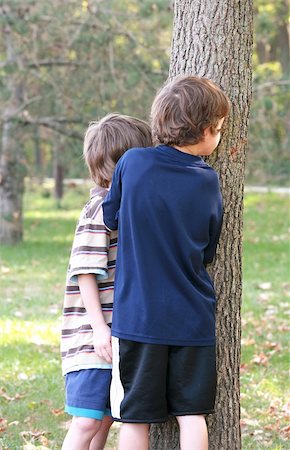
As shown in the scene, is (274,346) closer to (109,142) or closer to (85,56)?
(109,142)

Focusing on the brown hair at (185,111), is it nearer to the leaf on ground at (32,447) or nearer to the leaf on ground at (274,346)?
the leaf on ground at (32,447)

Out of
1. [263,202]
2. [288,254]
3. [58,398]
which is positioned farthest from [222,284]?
[263,202]

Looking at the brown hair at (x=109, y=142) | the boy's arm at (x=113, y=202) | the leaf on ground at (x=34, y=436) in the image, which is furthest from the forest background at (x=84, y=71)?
the boy's arm at (x=113, y=202)

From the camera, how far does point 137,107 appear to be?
11.8 m

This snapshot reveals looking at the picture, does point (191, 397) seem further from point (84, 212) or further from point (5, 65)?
point (5, 65)

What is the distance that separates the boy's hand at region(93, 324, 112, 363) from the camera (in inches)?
121

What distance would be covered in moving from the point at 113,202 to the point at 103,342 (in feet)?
1.68

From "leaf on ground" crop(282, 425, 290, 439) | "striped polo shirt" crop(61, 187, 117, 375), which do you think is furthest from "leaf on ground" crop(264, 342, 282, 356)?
"striped polo shirt" crop(61, 187, 117, 375)

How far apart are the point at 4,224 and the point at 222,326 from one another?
1036 cm

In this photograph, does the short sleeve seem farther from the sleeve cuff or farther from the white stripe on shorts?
the white stripe on shorts

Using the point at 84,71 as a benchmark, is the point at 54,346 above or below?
below

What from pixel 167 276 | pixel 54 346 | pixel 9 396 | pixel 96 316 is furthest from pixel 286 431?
pixel 54 346

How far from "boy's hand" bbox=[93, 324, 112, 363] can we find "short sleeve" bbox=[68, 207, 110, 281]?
0.20m

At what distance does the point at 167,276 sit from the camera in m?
2.92
